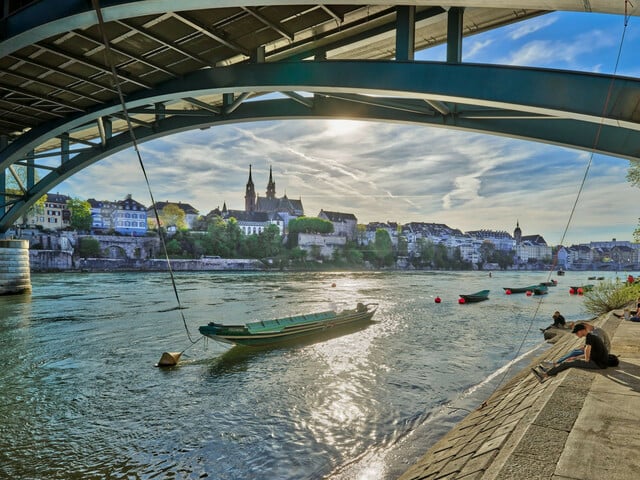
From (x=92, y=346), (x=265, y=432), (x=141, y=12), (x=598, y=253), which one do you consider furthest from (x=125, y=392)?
(x=598, y=253)

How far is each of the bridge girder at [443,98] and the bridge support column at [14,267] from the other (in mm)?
16102

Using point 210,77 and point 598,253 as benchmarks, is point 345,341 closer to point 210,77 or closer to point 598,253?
point 210,77

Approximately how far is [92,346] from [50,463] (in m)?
9.04

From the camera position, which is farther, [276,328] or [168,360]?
[276,328]

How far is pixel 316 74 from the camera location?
328 inches

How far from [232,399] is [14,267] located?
25546 millimetres

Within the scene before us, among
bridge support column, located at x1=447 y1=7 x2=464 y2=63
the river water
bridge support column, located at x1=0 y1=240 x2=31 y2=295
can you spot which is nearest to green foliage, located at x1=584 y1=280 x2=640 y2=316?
the river water

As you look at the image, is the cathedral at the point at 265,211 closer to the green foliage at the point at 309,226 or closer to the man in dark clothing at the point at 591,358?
the green foliage at the point at 309,226

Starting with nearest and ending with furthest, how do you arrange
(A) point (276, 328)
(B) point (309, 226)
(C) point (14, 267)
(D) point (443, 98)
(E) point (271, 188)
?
1. (D) point (443, 98)
2. (A) point (276, 328)
3. (C) point (14, 267)
4. (B) point (309, 226)
5. (E) point (271, 188)

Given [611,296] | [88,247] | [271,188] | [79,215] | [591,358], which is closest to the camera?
[591,358]

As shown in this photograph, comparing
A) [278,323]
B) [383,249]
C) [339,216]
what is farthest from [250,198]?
[278,323]

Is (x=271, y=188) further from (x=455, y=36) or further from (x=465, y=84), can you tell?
(x=465, y=84)

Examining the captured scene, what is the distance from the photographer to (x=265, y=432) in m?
6.96

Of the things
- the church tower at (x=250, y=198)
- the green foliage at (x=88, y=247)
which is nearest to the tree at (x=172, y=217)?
the green foliage at (x=88, y=247)
